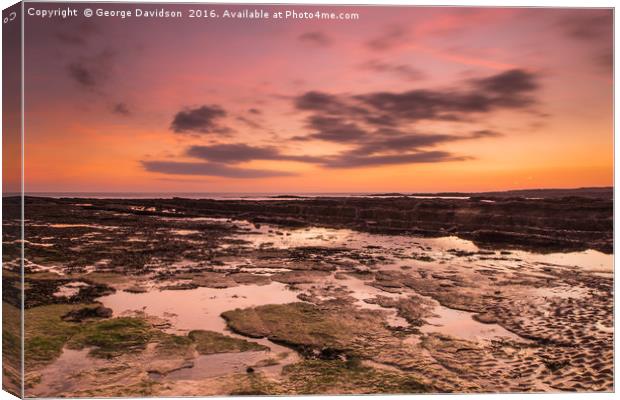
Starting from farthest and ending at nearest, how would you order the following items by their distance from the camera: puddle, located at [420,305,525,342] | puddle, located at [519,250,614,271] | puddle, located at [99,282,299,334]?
1. puddle, located at [519,250,614,271]
2. puddle, located at [99,282,299,334]
3. puddle, located at [420,305,525,342]

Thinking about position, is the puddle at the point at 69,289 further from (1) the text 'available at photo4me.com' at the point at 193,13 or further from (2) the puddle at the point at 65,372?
(1) the text 'available at photo4me.com' at the point at 193,13

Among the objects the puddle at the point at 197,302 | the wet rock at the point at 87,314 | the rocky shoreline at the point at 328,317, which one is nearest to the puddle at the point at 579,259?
the rocky shoreline at the point at 328,317

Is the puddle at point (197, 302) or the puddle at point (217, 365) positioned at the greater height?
the puddle at point (197, 302)

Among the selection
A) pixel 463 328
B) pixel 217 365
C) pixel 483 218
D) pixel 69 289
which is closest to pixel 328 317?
pixel 217 365

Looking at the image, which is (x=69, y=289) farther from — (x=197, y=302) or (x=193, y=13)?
(x=193, y=13)

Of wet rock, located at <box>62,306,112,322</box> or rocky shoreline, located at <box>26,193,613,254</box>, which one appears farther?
rocky shoreline, located at <box>26,193,613,254</box>

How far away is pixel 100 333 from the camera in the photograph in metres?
5.97

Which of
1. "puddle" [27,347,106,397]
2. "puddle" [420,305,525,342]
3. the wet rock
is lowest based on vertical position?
"puddle" [27,347,106,397]

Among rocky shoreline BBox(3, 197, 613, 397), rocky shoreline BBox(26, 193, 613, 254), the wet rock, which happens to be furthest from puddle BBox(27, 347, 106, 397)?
rocky shoreline BBox(26, 193, 613, 254)

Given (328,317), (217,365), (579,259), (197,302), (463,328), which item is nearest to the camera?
(217,365)

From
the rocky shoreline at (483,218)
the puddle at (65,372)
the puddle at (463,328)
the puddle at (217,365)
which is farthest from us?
the rocky shoreline at (483,218)

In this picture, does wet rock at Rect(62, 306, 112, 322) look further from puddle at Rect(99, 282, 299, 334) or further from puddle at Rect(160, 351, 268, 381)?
puddle at Rect(160, 351, 268, 381)

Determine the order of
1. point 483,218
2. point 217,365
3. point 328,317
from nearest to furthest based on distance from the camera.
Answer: point 217,365 < point 328,317 < point 483,218

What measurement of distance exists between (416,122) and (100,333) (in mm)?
5822
